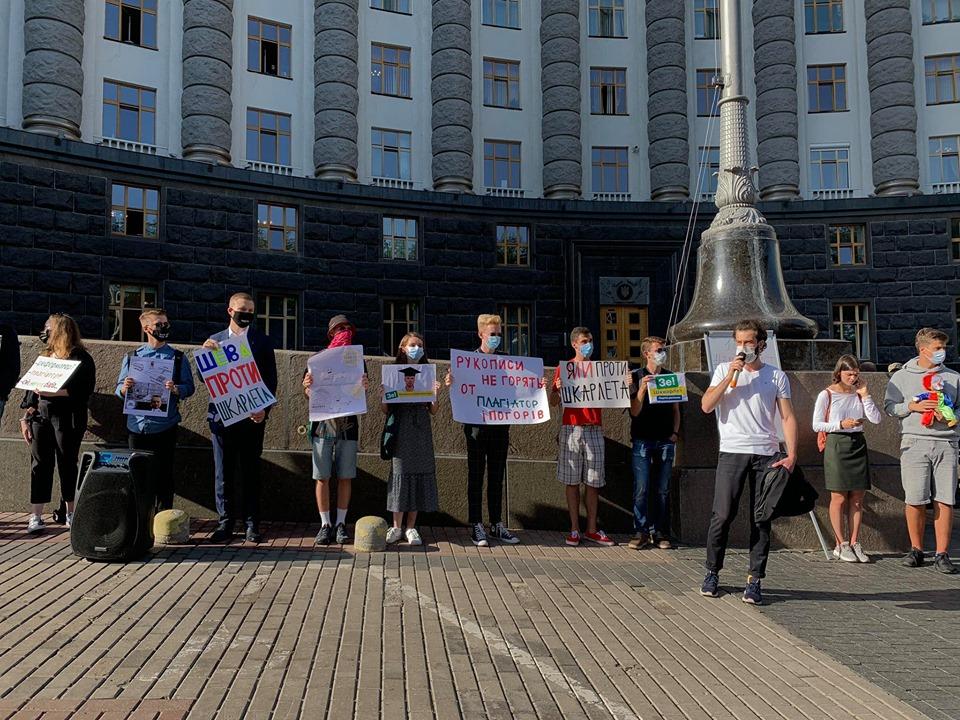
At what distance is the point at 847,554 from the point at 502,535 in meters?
3.38

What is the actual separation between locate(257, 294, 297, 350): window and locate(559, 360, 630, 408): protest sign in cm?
1812

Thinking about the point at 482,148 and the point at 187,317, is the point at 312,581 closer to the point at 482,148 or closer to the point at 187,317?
the point at 187,317

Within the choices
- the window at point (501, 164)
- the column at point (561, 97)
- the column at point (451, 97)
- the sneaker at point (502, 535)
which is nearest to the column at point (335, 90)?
the column at point (451, 97)

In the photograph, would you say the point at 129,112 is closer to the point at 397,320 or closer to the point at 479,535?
the point at 397,320

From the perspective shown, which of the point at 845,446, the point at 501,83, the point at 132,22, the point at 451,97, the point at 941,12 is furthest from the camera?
the point at 501,83

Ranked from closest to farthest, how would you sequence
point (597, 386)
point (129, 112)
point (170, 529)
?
point (170, 529) → point (597, 386) → point (129, 112)

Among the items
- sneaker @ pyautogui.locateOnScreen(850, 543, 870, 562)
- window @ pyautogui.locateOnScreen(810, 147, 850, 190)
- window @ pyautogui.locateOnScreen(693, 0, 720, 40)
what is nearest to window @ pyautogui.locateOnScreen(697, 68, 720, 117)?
window @ pyautogui.locateOnScreen(693, 0, 720, 40)

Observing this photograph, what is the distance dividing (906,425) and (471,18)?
2498cm

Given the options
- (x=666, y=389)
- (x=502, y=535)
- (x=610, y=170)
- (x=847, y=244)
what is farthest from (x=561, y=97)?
(x=502, y=535)

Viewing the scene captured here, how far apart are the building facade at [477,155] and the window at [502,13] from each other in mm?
92

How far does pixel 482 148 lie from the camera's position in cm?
2877

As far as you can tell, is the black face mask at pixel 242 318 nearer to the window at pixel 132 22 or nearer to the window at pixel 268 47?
the window at pixel 132 22

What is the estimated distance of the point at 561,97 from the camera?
28.9 meters

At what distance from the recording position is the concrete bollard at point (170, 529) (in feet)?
24.1
